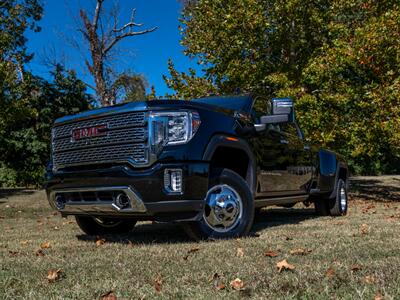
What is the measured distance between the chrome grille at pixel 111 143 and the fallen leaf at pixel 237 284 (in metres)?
1.82

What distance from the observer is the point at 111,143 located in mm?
4938

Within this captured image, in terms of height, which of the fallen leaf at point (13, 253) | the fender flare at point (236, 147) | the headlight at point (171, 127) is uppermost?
the headlight at point (171, 127)

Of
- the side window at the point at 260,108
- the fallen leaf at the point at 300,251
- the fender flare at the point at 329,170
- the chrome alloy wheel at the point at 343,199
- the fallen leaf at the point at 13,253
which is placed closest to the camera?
the fallen leaf at the point at 300,251

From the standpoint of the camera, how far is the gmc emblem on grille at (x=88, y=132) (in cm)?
505

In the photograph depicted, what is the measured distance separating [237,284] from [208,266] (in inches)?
26.9

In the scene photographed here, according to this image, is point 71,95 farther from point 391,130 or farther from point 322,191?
point 322,191

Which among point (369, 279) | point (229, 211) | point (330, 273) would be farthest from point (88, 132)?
A: point (369, 279)

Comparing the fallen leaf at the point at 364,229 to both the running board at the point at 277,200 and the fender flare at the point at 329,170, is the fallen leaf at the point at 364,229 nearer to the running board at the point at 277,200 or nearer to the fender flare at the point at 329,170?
the running board at the point at 277,200

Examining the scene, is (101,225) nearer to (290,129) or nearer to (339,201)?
(290,129)

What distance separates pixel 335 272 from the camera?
3.42 m

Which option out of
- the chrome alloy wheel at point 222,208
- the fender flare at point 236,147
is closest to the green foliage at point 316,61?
the fender flare at point 236,147

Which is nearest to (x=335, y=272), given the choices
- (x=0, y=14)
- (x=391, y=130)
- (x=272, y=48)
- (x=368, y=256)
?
(x=368, y=256)

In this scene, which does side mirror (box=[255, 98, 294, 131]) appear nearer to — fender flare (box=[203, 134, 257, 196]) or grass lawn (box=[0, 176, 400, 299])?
fender flare (box=[203, 134, 257, 196])

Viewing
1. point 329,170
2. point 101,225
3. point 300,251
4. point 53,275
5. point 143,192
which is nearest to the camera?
point 53,275
